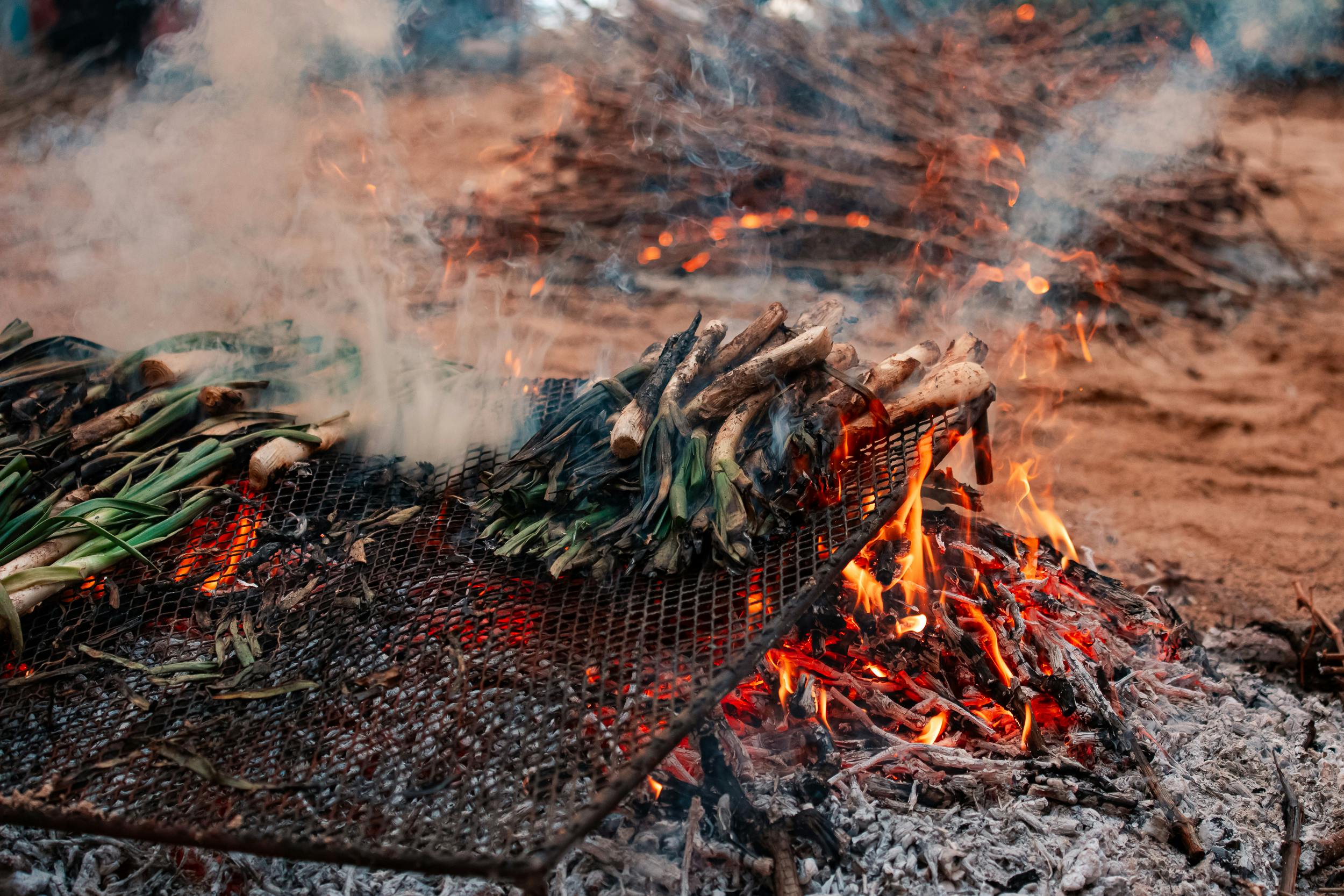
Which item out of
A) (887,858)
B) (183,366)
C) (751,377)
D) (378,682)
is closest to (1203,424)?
(751,377)

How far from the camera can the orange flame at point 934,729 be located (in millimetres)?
3202

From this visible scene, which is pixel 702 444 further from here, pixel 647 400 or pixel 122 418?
pixel 122 418

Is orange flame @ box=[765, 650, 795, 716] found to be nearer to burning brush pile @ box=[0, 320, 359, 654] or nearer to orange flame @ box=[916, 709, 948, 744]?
orange flame @ box=[916, 709, 948, 744]

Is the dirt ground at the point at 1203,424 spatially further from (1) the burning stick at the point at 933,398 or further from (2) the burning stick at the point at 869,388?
(1) the burning stick at the point at 933,398

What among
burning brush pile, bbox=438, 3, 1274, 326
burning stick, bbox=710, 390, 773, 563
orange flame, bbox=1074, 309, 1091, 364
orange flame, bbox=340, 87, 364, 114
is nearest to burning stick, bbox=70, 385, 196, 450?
burning stick, bbox=710, 390, 773, 563

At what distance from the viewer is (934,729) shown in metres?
3.23

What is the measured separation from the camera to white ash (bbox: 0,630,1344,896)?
8.91ft

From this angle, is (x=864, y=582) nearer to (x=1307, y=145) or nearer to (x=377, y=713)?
(x=377, y=713)

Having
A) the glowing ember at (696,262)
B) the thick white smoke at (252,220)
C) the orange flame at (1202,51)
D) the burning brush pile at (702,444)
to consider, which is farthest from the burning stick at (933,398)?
the orange flame at (1202,51)

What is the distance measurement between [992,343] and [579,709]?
546 centimetres

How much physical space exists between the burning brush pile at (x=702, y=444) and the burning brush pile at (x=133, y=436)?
122 centimetres

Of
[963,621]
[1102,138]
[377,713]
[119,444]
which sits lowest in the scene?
[963,621]

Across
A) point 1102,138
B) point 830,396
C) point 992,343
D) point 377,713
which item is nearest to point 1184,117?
point 1102,138

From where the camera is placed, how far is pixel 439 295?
7.78m
